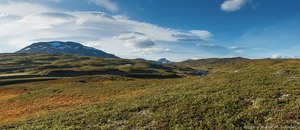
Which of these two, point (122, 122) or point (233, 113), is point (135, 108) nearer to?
point (122, 122)

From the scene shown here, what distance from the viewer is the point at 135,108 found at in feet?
98.7

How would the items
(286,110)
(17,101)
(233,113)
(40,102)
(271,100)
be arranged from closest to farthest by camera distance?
1. (286,110)
2. (233,113)
3. (271,100)
4. (40,102)
5. (17,101)

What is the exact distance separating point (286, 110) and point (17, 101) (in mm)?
52053

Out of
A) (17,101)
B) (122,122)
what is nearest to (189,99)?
(122,122)

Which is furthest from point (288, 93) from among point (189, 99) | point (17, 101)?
point (17, 101)

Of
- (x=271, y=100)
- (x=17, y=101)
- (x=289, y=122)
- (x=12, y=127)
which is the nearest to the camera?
(x=289, y=122)

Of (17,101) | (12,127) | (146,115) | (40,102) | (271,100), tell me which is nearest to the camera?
(271,100)

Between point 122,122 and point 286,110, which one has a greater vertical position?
point 286,110

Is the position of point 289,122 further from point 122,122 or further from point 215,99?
point 122,122

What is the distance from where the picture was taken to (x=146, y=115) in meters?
26.9

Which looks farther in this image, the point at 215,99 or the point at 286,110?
the point at 215,99

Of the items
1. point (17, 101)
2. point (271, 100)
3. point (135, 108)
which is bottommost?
point (17, 101)

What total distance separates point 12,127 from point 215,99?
24.3m

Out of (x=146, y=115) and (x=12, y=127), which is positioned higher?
(x=146, y=115)
